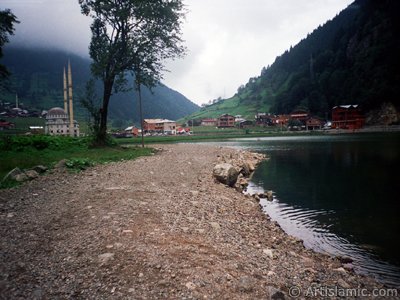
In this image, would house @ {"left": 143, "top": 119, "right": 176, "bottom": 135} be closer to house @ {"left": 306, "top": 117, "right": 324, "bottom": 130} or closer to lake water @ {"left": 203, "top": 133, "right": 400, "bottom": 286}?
house @ {"left": 306, "top": 117, "right": 324, "bottom": 130}

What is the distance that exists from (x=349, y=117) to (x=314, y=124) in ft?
67.5

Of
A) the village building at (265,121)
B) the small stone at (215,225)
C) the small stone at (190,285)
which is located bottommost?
the small stone at (215,225)

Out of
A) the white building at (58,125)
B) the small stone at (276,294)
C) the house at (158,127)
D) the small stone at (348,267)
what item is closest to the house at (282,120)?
the house at (158,127)

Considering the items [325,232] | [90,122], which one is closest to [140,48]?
[90,122]

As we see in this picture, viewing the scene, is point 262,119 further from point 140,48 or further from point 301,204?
point 301,204

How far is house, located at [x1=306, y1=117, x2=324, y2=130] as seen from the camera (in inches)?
6156

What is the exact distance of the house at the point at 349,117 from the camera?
135000 millimetres

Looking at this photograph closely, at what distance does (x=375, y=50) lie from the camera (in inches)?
5753

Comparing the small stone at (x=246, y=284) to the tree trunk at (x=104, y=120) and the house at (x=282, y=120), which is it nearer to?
the tree trunk at (x=104, y=120)

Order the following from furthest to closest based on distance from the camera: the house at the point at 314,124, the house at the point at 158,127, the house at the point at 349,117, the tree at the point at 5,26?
1. the house at the point at 158,127
2. the house at the point at 314,124
3. the house at the point at 349,117
4. the tree at the point at 5,26

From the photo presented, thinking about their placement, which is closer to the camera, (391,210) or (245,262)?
(245,262)

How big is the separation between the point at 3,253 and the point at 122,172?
11018 millimetres

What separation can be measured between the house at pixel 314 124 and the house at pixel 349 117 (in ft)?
39.2

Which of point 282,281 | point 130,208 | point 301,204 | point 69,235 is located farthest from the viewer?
point 301,204
